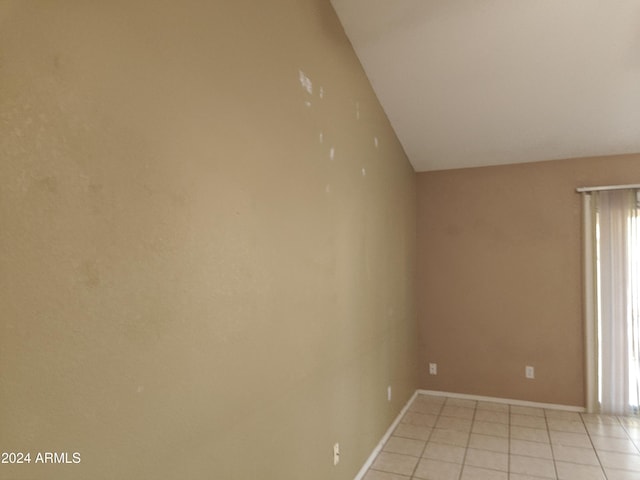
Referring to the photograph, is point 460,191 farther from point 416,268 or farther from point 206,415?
point 206,415

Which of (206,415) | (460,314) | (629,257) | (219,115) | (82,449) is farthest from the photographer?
(460,314)

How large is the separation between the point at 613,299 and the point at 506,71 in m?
2.44

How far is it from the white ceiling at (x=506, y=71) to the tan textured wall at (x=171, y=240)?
0.59 metres

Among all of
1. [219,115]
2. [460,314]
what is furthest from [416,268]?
[219,115]

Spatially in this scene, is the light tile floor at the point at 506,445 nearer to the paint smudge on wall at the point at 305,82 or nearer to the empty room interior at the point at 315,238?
the empty room interior at the point at 315,238

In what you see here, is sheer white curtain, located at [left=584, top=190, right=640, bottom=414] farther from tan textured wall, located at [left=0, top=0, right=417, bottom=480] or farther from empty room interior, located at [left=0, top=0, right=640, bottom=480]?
tan textured wall, located at [left=0, top=0, right=417, bottom=480]

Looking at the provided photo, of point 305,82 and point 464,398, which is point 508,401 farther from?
point 305,82

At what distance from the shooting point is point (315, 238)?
7.38 feet

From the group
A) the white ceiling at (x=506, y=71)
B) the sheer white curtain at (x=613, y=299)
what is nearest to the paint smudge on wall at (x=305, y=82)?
the white ceiling at (x=506, y=71)

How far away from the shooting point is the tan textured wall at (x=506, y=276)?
162 inches

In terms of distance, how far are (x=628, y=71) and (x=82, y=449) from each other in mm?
3631

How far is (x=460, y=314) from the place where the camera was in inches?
177

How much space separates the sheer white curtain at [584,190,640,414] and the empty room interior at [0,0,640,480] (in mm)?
25

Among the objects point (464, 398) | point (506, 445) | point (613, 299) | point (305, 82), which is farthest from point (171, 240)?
point (613, 299)
